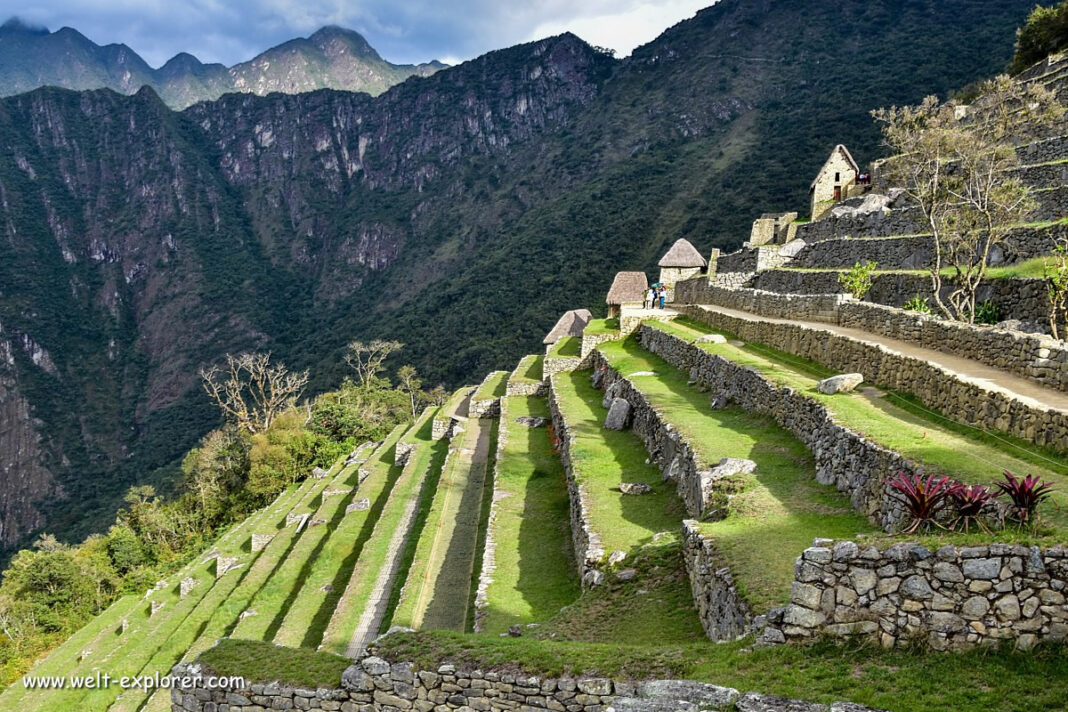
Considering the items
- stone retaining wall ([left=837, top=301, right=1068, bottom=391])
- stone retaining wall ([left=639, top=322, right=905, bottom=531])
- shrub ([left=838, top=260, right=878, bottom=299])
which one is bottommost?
stone retaining wall ([left=639, top=322, right=905, bottom=531])

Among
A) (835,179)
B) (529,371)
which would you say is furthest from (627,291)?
(835,179)

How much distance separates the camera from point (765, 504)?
8961 mm

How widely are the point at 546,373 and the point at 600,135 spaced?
461 feet

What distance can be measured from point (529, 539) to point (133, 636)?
56.9ft

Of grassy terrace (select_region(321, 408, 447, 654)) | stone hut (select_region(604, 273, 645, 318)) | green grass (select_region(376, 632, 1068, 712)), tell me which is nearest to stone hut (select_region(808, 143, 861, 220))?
stone hut (select_region(604, 273, 645, 318))

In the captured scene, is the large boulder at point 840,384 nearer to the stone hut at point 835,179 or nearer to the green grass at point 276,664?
the green grass at point 276,664

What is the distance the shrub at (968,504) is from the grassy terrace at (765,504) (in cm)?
166

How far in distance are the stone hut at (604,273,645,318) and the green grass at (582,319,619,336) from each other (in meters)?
3.31

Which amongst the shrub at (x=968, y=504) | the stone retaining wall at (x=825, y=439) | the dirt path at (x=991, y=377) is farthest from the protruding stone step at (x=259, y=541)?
the shrub at (x=968, y=504)

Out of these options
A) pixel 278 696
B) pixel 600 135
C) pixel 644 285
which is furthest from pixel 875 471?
pixel 600 135

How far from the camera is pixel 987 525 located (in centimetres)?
570

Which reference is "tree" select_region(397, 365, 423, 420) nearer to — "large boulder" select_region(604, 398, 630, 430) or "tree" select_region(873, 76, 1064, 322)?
"large boulder" select_region(604, 398, 630, 430)

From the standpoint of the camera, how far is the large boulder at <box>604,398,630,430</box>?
58.5ft

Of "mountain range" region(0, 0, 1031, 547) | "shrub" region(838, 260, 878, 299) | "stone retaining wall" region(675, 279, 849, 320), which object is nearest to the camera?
"stone retaining wall" region(675, 279, 849, 320)
